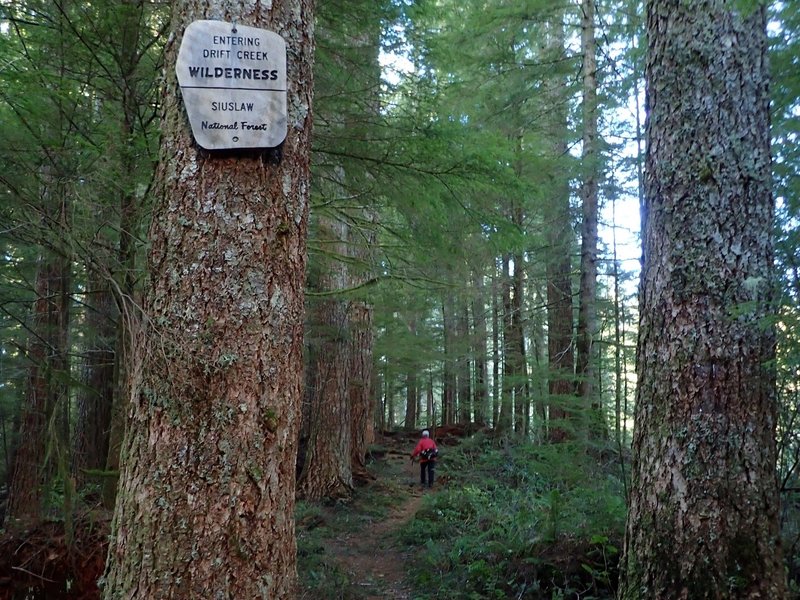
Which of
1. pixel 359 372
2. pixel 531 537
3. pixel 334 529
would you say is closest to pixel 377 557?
pixel 334 529

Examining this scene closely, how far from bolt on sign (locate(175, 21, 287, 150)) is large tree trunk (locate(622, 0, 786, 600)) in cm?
257

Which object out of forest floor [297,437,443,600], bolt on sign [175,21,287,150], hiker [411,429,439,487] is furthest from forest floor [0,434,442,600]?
bolt on sign [175,21,287,150]

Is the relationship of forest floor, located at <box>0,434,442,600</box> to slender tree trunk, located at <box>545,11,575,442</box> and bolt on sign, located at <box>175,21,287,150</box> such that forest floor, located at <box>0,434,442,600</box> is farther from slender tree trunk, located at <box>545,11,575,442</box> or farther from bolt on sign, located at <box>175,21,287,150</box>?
slender tree trunk, located at <box>545,11,575,442</box>

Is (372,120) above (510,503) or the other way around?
above

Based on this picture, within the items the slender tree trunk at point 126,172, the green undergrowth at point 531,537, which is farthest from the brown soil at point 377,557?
the slender tree trunk at point 126,172

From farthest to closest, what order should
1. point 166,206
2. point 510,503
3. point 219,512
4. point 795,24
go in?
point 510,503 → point 795,24 → point 166,206 → point 219,512

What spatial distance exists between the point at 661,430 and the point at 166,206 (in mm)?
3025

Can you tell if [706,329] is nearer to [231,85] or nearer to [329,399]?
[231,85]

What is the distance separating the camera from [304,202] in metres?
2.64

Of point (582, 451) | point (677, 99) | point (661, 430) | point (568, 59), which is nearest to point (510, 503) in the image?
point (582, 451)

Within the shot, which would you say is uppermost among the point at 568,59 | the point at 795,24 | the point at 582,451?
the point at 568,59

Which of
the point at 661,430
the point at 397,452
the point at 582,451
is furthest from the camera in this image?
the point at 397,452

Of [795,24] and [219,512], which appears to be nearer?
[219,512]

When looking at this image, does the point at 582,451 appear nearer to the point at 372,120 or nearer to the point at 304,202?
the point at 372,120
